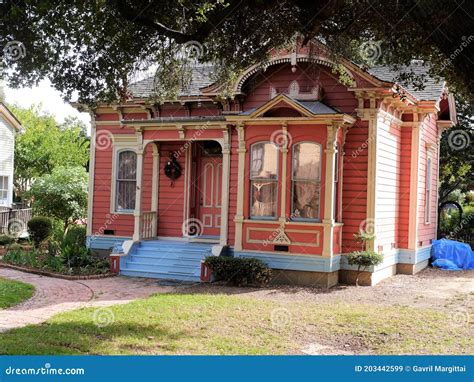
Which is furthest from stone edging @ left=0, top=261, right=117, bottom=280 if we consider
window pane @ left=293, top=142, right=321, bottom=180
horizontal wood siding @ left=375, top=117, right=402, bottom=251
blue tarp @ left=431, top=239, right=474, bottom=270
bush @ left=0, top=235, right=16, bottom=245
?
blue tarp @ left=431, top=239, right=474, bottom=270

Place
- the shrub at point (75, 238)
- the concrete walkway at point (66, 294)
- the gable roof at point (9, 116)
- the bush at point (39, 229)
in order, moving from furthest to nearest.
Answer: the gable roof at point (9, 116)
the bush at point (39, 229)
the shrub at point (75, 238)
the concrete walkway at point (66, 294)

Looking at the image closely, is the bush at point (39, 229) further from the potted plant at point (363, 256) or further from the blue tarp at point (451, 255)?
the blue tarp at point (451, 255)

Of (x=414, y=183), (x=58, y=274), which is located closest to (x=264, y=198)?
→ (x=414, y=183)

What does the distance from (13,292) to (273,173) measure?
6470 millimetres

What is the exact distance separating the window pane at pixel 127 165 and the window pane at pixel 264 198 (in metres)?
4.60

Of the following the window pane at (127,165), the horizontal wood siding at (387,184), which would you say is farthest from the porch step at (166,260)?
the horizontal wood siding at (387,184)


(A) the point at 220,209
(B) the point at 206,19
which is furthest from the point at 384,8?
(A) the point at 220,209

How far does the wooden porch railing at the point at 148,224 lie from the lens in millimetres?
16328

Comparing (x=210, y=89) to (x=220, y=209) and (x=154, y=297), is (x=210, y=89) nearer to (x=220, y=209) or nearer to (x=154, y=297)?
(x=220, y=209)

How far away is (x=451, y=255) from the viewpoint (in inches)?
765

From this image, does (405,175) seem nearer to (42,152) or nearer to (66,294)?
(66,294)

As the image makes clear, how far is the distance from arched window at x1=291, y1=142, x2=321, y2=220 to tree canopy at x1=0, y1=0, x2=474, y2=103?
283cm

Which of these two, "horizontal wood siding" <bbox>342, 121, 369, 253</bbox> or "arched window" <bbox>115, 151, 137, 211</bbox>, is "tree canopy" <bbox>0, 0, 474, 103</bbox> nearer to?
"horizontal wood siding" <bbox>342, 121, 369, 253</bbox>

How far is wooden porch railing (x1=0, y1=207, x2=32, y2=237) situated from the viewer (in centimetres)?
2286
